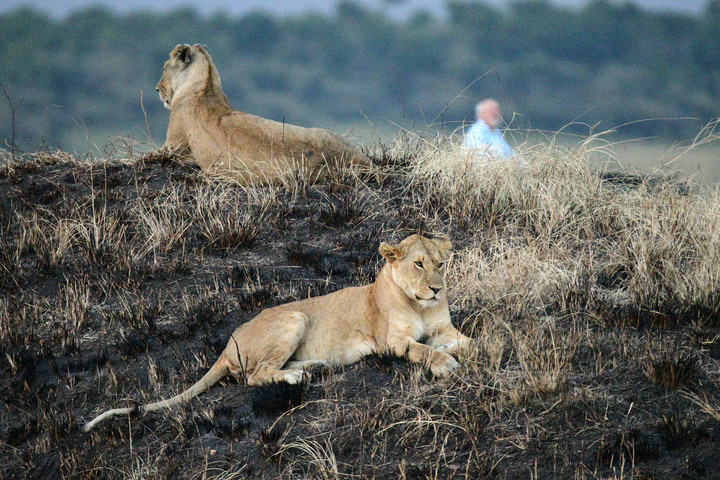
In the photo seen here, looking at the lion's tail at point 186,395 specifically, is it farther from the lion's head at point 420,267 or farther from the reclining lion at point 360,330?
the lion's head at point 420,267

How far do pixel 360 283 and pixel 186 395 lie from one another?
2668 millimetres

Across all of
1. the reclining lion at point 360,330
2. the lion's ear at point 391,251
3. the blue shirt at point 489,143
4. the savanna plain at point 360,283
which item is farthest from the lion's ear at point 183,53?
the lion's ear at point 391,251

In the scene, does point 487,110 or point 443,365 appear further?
point 487,110

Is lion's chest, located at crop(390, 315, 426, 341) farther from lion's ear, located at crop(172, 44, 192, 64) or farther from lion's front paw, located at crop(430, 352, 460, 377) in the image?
lion's ear, located at crop(172, 44, 192, 64)

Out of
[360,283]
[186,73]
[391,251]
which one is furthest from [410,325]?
[186,73]

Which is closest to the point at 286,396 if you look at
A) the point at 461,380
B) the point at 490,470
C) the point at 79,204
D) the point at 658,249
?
the point at 461,380

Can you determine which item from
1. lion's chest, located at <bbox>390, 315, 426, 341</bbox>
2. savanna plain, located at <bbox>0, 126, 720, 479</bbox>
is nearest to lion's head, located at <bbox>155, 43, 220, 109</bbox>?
savanna plain, located at <bbox>0, 126, 720, 479</bbox>

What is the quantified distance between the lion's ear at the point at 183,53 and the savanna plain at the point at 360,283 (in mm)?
1455

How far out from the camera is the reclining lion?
17.7ft

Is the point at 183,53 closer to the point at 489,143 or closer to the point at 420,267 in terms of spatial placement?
the point at 489,143

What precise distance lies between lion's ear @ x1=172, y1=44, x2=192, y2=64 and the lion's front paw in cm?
755

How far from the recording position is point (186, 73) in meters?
11.2

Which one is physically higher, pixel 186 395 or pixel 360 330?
pixel 360 330

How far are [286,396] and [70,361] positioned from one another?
2606 mm
